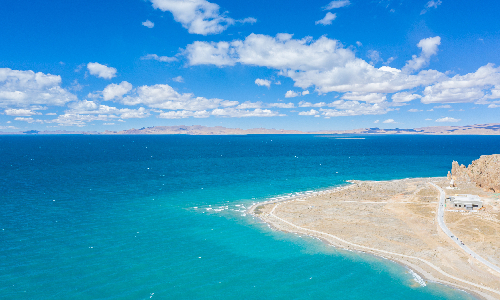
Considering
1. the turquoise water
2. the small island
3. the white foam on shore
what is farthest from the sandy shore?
the turquoise water

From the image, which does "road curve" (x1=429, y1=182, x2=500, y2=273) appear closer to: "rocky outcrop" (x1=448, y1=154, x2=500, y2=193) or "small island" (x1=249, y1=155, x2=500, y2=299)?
"small island" (x1=249, y1=155, x2=500, y2=299)

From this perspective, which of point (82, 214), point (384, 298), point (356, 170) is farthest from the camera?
point (356, 170)

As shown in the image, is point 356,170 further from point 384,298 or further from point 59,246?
point 59,246

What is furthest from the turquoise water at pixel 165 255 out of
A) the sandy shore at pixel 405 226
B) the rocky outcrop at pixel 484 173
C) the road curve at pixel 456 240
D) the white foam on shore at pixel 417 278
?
the rocky outcrop at pixel 484 173

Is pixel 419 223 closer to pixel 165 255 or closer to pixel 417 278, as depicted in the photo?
pixel 417 278

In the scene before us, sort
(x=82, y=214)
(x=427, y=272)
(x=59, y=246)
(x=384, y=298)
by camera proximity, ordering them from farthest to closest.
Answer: (x=82, y=214), (x=59, y=246), (x=427, y=272), (x=384, y=298)

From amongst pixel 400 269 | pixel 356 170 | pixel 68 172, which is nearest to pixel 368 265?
pixel 400 269

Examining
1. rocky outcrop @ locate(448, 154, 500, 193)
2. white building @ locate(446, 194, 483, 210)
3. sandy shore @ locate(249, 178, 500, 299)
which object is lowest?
sandy shore @ locate(249, 178, 500, 299)

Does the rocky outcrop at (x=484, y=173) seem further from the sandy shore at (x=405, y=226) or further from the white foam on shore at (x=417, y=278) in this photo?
the white foam on shore at (x=417, y=278)

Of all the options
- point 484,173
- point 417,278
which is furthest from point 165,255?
point 484,173
